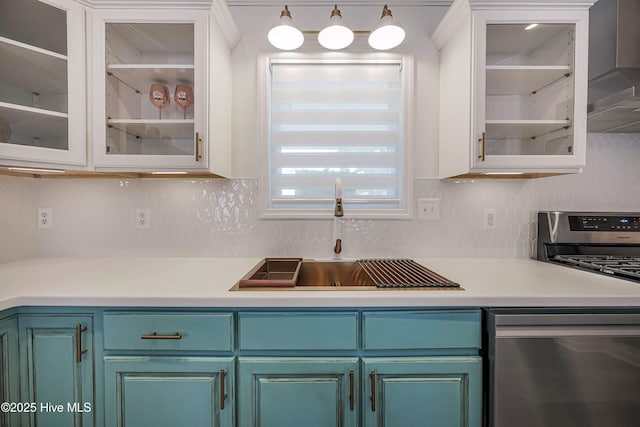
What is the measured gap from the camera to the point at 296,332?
106 centimetres

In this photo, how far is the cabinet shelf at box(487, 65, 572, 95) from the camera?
142 cm

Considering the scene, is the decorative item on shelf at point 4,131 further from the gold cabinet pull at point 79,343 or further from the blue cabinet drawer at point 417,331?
the blue cabinet drawer at point 417,331

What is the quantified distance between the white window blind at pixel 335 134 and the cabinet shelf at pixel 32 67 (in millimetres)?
970

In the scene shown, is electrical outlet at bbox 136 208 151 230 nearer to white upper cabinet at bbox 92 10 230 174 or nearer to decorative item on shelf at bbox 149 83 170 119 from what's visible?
white upper cabinet at bbox 92 10 230 174

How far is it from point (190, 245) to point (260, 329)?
0.90 m

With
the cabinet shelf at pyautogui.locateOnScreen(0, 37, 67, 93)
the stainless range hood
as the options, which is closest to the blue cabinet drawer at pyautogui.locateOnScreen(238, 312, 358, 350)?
the cabinet shelf at pyautogui.locateOnScreen(0, 37, 67, 93)

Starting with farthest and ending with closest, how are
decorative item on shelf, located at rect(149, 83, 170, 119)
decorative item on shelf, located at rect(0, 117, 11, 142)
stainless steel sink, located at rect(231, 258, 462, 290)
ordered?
decorative item on shelf, located at rect(149, 83, 170, 119) < stainless steel sink, located at rect(231, 258, 462, 290) < decorative item on shelf, located at rect(0, 117, 11, 142)

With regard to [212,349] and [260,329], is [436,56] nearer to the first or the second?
[260,329]

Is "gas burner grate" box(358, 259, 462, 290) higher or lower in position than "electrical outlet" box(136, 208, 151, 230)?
lower

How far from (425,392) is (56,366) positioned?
1300 millimetres

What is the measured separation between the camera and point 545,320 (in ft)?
3.42

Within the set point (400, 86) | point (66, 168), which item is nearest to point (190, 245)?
point (66, 168)

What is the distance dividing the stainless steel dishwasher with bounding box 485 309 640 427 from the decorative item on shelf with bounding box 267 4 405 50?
49.9 inches

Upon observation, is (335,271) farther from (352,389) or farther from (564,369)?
(564,369)
